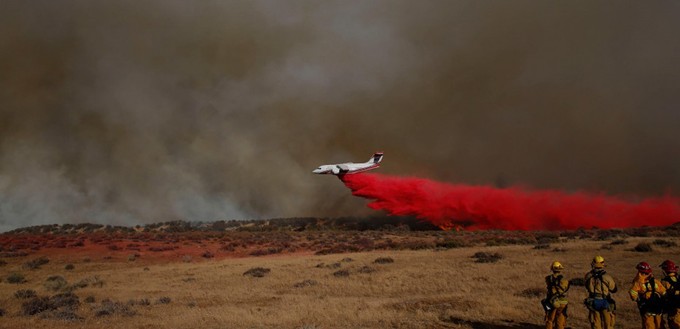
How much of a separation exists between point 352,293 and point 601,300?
455 inches

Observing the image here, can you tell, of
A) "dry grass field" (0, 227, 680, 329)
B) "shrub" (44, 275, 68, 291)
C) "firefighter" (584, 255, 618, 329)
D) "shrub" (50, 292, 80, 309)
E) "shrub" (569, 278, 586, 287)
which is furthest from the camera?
"shrub" (44, 275, 68, 291)

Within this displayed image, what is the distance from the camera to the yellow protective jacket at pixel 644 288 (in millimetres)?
9492

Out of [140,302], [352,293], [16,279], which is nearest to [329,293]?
[352,293]

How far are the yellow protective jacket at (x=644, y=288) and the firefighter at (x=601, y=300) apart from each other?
397mm

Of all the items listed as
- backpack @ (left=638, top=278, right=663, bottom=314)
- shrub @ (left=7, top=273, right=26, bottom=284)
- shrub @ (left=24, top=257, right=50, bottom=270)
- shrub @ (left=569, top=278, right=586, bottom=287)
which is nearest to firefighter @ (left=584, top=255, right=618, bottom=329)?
backpack @ (left=638, top=278, right=663, bottom=314)

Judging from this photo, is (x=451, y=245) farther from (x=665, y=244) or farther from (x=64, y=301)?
(x=64, y=301)

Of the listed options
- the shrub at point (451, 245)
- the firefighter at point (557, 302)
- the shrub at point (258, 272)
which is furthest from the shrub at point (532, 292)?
the shrub at point (451, 245)

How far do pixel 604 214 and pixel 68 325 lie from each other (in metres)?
62.9

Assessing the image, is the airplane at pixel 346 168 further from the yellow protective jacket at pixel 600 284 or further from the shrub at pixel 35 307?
the yellow protective jacket at pixel 600 284

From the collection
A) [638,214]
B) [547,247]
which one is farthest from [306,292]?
[638,214]

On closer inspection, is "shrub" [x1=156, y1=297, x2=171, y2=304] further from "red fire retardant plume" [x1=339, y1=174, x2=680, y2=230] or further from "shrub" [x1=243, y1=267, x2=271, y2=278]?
"red fire retardant plume" [x1=339, y1=174, x2=680, y2=230]

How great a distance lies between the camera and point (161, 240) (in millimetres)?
54812

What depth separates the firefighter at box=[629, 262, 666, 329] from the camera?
949 cm

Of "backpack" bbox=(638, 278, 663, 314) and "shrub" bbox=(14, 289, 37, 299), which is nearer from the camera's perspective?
"backpack" bbox=(638, 278, 663, 314)
